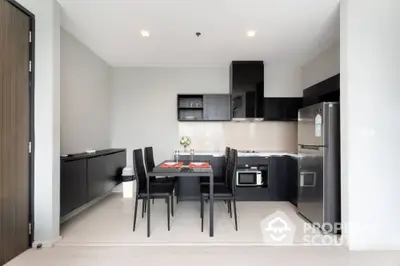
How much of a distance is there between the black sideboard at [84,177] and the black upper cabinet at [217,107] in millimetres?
1985

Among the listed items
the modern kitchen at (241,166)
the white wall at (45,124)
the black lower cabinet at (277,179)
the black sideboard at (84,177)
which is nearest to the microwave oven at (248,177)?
the modern kitchen at (241,166)

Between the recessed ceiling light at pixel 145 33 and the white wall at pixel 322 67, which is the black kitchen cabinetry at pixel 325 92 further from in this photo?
the recessed ceiling light at pixel 145 33

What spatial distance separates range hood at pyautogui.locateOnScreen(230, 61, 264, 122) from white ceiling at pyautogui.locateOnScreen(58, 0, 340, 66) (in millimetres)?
208

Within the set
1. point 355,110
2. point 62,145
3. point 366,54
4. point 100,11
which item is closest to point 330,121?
point 355,110

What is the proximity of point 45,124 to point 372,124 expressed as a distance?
3.59 meters

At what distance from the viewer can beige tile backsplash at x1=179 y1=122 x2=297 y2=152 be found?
227 inches

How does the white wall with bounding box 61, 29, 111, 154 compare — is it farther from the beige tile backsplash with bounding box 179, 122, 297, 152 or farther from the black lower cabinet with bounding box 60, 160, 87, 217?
the beige tile backsplash with bounding box 179, 122, 297, 152

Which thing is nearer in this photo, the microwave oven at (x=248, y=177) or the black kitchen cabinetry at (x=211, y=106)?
the microwave oven at (x=248, y=177)

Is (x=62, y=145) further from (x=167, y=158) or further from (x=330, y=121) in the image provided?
(x=330, y=121)

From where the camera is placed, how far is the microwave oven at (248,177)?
503cm

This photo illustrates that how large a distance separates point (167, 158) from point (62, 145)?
2.40 metres

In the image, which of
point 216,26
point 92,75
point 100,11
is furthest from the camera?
point 92,75

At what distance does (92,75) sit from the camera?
4.89 meters

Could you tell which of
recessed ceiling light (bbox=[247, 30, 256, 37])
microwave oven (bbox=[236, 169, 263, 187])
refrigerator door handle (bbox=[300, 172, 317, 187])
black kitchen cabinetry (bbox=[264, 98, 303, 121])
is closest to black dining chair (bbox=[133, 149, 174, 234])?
microwave oven (bbox=[236, 169, 263, 187])
